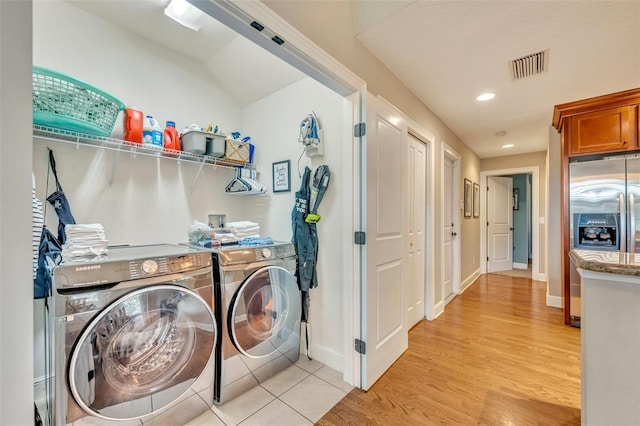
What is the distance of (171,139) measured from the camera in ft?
6.94

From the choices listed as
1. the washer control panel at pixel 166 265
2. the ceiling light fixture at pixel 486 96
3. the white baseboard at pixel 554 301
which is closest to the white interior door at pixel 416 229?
the ceiling light fixture at pixel 486 96

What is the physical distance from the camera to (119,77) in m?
1.98

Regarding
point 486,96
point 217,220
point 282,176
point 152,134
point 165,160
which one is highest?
point 486,96

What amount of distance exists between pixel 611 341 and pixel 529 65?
209cm

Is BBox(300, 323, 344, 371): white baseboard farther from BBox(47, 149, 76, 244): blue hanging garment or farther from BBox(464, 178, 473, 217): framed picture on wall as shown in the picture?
BBox(464, 178, 473, 217): framed picture on wall

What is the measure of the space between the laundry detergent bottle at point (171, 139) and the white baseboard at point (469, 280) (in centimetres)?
424

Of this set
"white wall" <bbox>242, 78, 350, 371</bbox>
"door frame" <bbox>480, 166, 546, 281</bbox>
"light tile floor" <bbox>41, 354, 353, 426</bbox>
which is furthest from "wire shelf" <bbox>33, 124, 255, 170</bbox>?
"door frame" <bbox>480, 166, 546, 281</bbox>

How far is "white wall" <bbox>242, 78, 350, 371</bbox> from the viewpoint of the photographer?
2.03 metres

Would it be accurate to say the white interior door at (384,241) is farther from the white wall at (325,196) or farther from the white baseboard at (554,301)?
the white baseboard at (554,301)

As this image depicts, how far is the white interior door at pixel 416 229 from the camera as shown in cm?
283

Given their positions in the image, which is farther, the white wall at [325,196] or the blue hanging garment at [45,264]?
the white wall at [325,196]

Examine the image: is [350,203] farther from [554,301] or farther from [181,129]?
[554,301]

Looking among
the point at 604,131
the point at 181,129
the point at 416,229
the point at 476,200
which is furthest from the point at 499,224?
the point at 181,129

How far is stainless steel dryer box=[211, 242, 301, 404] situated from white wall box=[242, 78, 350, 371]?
0.72 feet
